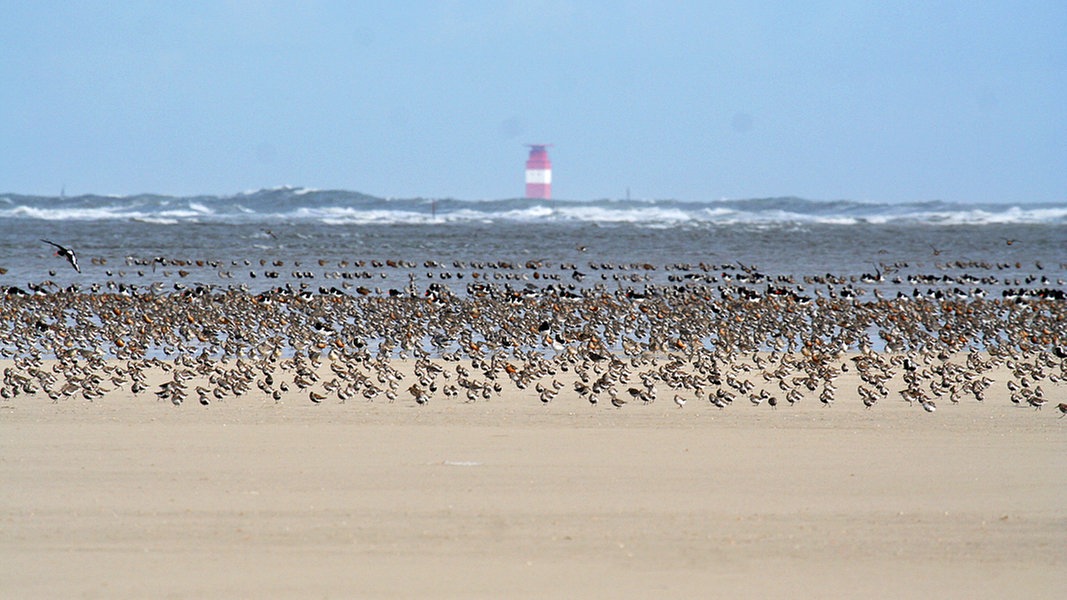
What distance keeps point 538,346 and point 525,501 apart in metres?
7.86

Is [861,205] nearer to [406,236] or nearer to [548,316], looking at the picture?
[406,236]

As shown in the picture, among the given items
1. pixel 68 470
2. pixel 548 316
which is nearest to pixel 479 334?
pixel 548 316

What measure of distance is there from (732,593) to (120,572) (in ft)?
9.94

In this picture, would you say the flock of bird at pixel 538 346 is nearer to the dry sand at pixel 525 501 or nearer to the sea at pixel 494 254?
the dry sand at pixel 525 501

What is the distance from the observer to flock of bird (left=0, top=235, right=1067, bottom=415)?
37.2 ft

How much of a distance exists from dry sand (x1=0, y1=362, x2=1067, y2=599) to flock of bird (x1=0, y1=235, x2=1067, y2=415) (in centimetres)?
65

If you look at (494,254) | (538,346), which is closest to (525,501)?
(538,346)

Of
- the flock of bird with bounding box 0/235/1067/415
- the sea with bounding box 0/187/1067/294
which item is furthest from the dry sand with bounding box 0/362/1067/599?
the sea with bounding box 0/187/1067/294

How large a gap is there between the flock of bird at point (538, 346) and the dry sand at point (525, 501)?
65cm

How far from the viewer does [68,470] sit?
829 cm

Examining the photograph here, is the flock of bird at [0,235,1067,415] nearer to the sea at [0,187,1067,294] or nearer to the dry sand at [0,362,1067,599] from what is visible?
the dry sand at [0,362,1067,599]

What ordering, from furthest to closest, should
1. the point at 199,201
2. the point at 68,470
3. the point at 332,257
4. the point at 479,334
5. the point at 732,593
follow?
the point at 199,201, the point at 332,257, the point at 479,334, the point at 68,470, the point at 732,593

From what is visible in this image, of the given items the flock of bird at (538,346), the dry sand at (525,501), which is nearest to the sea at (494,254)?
the flock of bird at (538,346)

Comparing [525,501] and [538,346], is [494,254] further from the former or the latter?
[525,501]
